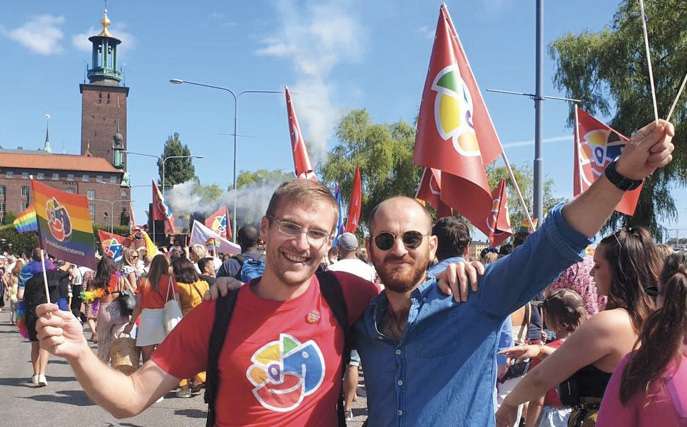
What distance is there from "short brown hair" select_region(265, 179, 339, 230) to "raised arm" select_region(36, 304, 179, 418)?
28.8 inches

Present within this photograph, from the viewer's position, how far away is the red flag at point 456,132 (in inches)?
189

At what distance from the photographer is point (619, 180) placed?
1.91 m

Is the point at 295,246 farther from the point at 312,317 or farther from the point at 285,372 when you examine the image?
the point at 285,372

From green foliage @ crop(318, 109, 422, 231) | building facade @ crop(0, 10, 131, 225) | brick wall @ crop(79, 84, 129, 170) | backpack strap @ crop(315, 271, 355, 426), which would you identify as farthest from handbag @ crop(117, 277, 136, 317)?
brick wall @ crop(79, 84, 129, 170)

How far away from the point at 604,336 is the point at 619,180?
1.13 meters

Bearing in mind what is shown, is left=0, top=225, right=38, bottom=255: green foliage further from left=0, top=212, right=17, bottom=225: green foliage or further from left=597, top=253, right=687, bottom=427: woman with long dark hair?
left=597, top=253, right=687, bottom=427: woman with long dark hair

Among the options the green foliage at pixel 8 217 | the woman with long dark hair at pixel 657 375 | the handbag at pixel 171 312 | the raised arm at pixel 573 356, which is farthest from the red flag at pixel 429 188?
the green foliage at pixel 8 217

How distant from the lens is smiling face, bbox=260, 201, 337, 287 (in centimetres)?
248

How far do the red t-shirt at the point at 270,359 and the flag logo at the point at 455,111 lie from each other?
257 centimetres

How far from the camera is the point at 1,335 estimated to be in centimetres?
1558

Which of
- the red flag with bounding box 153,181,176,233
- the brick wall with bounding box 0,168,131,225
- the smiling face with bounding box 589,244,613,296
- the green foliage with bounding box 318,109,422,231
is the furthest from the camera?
the brick wall with bounding box 0,168,131,225

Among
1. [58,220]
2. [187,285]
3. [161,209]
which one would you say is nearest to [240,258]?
[187,285]

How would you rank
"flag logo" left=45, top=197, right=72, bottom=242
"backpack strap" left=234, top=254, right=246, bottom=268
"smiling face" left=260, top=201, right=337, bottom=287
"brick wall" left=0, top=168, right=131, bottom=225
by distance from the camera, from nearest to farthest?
1. "smiling face" left=260, top=201, right=337, bottom=287
2. "flag logo" left=45, top=197, right=72, bottom=242
3. "backpack strap" left=234, top=254, right=246, bottom=268
4. "brick wall" left=0, top=168, right=131, bottom=225

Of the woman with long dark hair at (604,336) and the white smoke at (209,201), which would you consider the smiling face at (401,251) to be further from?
the white smoke at (209,201)
